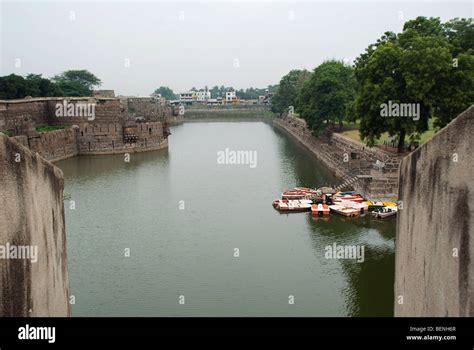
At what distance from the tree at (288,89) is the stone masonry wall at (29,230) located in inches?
2425

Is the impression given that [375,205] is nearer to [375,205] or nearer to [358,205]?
[375,205]

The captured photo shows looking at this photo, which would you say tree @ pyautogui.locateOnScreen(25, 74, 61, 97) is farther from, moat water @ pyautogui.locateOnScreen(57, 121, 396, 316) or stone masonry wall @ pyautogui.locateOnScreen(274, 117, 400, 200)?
stone masonry wall @ pyautogui.locateOnScreen(274, 117, 400, 200)

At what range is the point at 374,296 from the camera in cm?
1203

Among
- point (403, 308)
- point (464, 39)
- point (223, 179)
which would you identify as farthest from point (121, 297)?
point (464, 39)

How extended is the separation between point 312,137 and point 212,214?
80.8ft

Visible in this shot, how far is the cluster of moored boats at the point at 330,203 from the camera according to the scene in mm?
18938

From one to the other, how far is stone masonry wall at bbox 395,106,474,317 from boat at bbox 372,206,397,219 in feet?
38.6

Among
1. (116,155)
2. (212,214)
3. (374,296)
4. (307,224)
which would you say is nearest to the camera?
(374,296)
